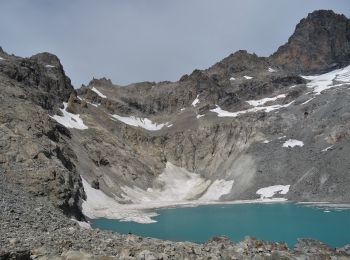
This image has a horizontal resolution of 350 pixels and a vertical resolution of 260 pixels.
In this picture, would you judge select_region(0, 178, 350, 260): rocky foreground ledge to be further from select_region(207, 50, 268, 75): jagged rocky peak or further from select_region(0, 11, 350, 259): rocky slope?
select_region(207, 50, 268, 75): jagged rocky peak

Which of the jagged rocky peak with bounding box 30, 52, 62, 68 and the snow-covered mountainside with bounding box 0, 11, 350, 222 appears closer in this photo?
the snow-covered mountainside with bounding box 0, 11, 350, 222

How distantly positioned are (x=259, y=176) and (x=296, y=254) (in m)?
67.8

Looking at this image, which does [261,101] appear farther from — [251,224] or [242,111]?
[251,224]

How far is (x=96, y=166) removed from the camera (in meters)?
93.2

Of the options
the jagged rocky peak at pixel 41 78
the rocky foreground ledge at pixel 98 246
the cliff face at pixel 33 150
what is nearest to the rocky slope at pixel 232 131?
the jagged rocky peak at pixel 41 78

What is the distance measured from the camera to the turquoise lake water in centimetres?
4504

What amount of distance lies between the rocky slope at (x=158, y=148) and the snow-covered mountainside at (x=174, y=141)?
1.00 ft

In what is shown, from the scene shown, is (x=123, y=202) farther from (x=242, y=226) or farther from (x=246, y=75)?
(x=246, y=75)

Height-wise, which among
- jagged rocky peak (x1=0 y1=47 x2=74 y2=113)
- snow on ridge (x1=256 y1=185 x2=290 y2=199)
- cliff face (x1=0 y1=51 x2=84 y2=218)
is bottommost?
snow on ridge (x1=256 y1=185 x2=290 y2=199)

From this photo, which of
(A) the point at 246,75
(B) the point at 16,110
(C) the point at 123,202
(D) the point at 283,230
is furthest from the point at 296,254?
(A) the point at 246,75

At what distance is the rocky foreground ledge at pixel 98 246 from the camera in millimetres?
21188

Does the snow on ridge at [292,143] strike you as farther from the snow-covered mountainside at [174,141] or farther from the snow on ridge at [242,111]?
the snow on ridge at [242,111]

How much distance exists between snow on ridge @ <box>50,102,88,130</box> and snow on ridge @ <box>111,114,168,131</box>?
83.6ft

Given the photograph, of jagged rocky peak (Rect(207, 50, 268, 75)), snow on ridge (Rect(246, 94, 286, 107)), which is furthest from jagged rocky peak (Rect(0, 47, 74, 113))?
jagged rocky peak (Rect(207, 50, 268, 75))
